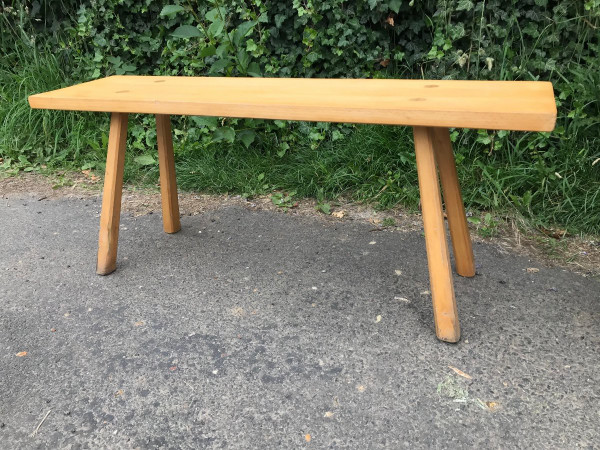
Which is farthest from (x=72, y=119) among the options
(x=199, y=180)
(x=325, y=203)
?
(x=325, y=203)

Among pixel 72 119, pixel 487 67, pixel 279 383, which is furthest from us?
pixel 72 119

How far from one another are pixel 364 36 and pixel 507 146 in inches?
41.3

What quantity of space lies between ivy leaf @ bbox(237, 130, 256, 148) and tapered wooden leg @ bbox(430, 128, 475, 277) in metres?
1.54

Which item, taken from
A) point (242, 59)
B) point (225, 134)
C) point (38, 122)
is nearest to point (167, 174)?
point (225, 134)

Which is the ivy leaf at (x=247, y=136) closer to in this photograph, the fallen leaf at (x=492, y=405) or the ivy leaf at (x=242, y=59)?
the ivy leaf at (x=242, y=59)

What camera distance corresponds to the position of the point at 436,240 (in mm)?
1948

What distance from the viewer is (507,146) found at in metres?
3.07

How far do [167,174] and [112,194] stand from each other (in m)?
0.38

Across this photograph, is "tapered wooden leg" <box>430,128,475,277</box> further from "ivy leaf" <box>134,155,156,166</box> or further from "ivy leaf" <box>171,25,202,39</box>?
"ivy leaf" <box>134,155,156,166</box>

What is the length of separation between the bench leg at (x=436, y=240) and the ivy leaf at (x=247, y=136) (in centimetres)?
176

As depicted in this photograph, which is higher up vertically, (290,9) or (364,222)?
(290,9)

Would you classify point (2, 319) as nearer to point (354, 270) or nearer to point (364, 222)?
point (354, 270)

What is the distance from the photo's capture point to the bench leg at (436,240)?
191cm

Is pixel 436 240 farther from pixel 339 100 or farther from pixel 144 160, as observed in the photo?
pixel 144 160
